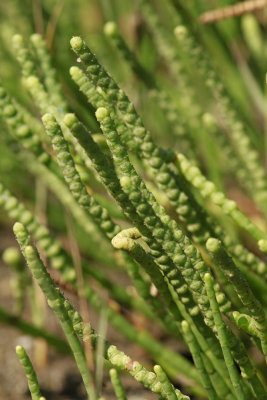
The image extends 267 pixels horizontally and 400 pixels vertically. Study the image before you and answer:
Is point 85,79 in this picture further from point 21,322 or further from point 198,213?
point 21,322

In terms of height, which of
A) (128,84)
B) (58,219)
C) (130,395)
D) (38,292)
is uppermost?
(128,84)

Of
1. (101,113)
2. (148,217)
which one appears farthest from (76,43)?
(148,217)

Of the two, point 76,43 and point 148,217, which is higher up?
point 76,43

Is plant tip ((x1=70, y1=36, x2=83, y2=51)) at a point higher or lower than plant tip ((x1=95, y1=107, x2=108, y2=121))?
higher

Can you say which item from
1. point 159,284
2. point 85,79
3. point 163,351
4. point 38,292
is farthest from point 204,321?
point 38,292

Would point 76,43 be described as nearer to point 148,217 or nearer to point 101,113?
point 101,113

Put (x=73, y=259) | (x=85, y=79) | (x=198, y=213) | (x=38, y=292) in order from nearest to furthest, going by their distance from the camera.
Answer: (x=85, y=79) → (x=198, y=213) → (x=73, y=259) → (x=38, y=292)

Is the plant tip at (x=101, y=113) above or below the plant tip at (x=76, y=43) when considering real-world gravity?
below

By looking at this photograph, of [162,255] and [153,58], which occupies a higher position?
[153,58]
